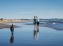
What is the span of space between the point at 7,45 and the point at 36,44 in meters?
1.89

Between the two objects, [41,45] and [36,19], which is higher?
[36,19]

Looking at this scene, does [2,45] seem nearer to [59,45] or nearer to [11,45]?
[11,45]

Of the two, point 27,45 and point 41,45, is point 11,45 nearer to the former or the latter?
point 27,45

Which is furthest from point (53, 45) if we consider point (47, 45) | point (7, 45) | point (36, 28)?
point (36, 28)

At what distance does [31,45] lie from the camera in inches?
470

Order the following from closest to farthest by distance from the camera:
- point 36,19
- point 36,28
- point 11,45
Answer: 1. point 11,45
2. point 36,19
3. point 36,28

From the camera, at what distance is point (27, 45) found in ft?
39.3

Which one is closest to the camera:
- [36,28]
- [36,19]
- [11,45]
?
[11,45]

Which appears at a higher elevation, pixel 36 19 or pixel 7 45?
pixel 36 19

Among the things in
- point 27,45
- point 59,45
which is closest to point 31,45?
point 27,45

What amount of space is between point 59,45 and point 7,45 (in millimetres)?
3292

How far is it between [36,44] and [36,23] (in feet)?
33.3

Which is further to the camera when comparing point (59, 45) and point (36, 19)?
point (36, 19)

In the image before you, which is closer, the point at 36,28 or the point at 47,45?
the point at 47,45
